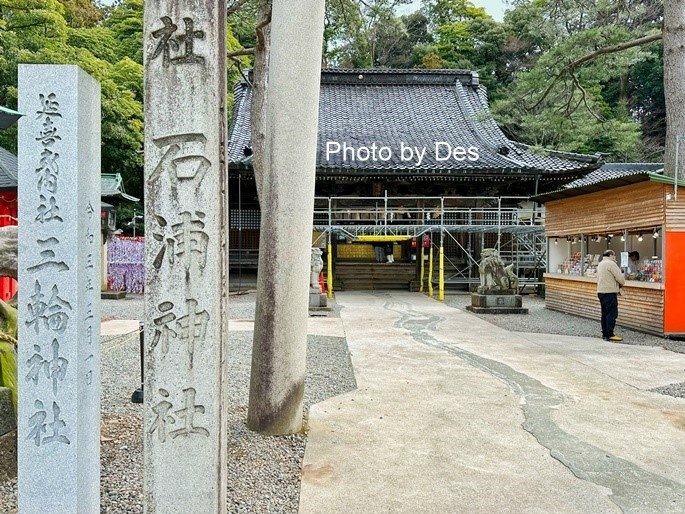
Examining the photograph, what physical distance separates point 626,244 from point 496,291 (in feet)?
11.3

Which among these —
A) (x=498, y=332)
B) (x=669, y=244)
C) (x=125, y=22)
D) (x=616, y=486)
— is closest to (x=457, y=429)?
(x=616, y=486)

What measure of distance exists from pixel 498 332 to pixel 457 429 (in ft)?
19.7

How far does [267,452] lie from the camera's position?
4246 millimetres

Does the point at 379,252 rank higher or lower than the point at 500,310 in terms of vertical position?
higher

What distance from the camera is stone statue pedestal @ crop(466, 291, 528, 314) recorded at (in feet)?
44.9

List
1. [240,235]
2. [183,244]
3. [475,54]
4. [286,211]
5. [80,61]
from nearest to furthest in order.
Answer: [183,244], [286,211], [80,61], [240,235], [475,54]

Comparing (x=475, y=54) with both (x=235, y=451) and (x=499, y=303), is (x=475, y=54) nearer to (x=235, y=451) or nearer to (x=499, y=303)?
(x=499, y=303)

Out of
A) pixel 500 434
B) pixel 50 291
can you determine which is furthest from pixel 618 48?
pixel 50 291

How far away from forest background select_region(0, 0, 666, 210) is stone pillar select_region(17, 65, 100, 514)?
7.59m

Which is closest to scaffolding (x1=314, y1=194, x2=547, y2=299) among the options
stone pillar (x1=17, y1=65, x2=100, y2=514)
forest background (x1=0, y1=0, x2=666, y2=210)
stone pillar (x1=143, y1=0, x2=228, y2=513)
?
forest background (x1=0, y1=0, x2=666, y2=210)

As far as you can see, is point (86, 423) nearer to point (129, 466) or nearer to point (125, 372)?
point (129, 466)

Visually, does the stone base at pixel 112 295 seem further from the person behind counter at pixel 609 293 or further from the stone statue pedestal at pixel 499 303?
the person behind counter at pixel 609 293

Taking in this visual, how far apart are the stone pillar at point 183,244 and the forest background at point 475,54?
287 inches

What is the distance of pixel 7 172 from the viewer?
40.2 feet
